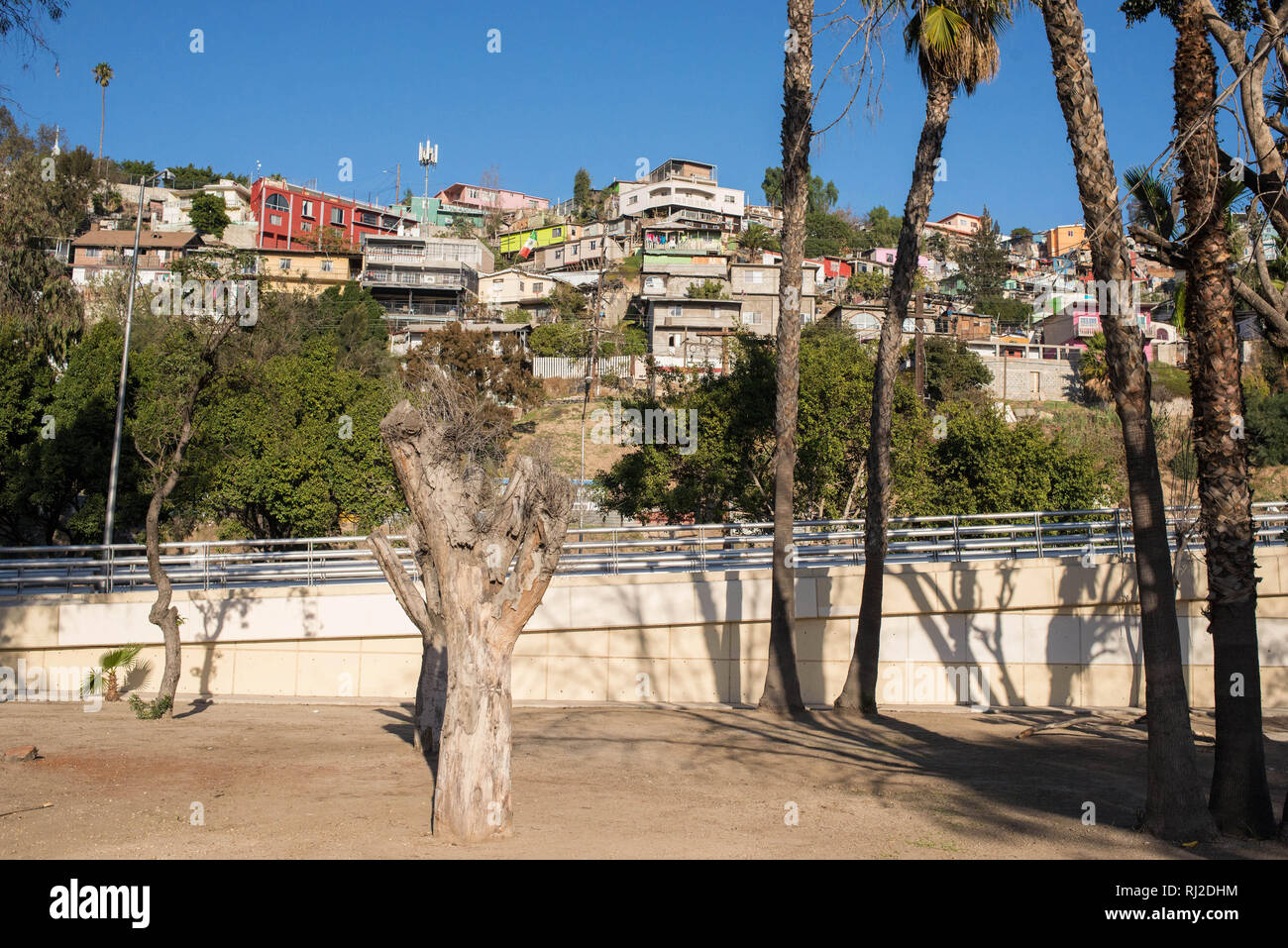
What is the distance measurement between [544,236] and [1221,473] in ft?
338

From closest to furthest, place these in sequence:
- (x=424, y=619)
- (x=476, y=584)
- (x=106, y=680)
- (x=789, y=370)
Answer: (x=476, y=584) → (x=424, y=619) → (x=789, y=370) → (x=106, y=680)

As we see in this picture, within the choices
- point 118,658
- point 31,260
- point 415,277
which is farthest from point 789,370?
point 415,277

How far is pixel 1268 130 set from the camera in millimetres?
11141

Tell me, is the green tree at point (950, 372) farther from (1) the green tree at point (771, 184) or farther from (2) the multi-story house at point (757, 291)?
(1) the green tree at point (771, 184)

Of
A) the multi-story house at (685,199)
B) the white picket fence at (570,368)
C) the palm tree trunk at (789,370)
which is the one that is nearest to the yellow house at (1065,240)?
the palm tree trunk at (789,370)

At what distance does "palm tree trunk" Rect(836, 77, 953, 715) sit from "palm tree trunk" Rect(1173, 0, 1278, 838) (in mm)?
6733

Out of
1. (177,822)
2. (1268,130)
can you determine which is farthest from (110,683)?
(1268,130)

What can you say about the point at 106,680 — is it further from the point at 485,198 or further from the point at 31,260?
the point at 485,198

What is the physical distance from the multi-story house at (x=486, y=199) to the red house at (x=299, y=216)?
41.4 meters

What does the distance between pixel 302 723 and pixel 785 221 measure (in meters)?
11.0

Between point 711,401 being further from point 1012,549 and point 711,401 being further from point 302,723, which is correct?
point 302,723

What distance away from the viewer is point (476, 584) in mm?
7656

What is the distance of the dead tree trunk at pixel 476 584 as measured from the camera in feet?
25.2

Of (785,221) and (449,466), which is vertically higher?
(785,221)
